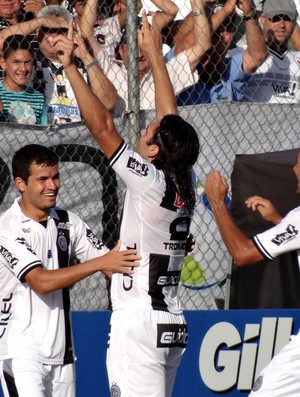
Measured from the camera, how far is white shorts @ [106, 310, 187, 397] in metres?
5.13

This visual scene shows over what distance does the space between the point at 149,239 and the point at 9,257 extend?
0.85 m

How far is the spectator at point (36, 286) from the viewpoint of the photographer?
5.40m

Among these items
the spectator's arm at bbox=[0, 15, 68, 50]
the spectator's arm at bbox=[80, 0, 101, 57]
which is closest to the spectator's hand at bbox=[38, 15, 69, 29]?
the spectator's arm at bbox=[0, 15, 68, 50]

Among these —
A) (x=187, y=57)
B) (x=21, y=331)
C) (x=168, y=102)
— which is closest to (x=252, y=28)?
(x=187, y=57)

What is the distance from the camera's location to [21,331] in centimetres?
548

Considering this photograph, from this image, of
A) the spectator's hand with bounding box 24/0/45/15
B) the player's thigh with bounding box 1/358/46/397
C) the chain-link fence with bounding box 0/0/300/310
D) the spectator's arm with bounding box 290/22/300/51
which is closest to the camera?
the player's thigh with bounding box 1/358/46/397

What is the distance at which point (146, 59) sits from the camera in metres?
7.64

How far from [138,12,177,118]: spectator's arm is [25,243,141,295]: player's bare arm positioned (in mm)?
1158

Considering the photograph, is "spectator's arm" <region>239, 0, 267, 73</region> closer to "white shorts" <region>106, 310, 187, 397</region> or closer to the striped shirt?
the striped shirt

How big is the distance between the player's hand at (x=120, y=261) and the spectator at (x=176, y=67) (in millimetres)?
2656

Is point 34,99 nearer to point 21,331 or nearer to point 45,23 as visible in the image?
point 45,23

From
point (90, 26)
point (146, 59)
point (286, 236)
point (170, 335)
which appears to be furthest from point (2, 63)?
point (170, 335)

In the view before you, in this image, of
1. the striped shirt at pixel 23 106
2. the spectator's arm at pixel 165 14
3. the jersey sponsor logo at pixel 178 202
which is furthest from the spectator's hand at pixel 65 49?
the spectator's arm at pixel 165 14

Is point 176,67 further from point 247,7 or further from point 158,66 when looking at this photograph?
point 158,66
